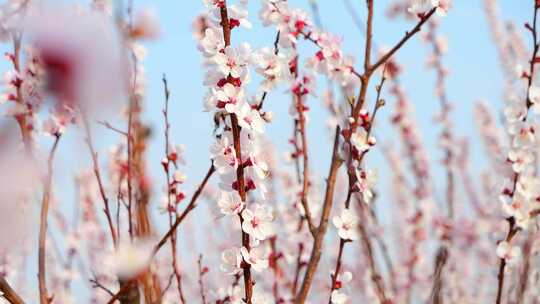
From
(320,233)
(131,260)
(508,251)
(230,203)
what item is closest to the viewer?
(131,260)

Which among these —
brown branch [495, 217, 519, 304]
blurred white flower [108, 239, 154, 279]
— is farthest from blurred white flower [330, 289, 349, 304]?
blurred white flower [108, 239, 154, 279]

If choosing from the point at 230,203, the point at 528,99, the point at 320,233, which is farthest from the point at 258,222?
the point at 528,99

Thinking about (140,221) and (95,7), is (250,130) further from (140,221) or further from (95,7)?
(95,7)

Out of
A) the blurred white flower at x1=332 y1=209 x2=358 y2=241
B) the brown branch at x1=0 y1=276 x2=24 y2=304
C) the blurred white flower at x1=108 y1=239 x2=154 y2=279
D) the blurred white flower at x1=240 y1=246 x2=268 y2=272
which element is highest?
the blurred white flower at x1=332 y1=209 x2=358 y2=241

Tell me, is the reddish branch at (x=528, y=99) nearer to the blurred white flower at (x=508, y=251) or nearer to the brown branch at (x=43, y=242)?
the blurred white flower at (x=508, y=251)

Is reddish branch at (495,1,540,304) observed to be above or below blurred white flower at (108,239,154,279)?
above

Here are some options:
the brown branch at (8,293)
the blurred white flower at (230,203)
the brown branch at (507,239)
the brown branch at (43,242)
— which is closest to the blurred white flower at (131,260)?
the blurred white flower at (230,203)

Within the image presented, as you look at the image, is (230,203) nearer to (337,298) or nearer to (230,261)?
(230,261)

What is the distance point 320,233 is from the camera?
1428 millimetres

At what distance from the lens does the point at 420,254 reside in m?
4.29

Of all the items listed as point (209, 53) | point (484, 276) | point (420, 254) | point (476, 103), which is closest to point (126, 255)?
point (209, 53)

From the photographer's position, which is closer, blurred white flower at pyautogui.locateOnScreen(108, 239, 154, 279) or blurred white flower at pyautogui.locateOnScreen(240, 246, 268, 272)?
blurred white flower at pyautogui.locateOnScreen(108, 239, 154, 279)

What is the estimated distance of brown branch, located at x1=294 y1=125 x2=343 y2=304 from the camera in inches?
53.0

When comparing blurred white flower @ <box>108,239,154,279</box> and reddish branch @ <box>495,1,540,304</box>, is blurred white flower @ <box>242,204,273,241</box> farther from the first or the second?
reddish branch @ <box>495,1,540,304</box>
